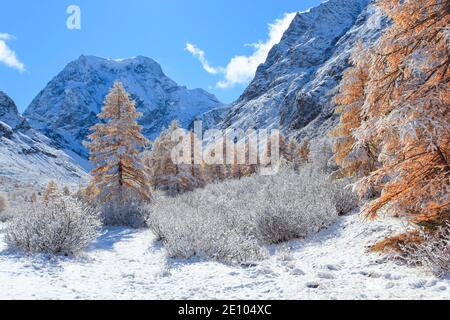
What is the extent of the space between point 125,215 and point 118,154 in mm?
5064

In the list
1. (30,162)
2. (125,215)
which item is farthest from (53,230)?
(30,162)

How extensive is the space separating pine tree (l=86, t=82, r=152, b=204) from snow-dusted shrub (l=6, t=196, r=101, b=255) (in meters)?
11.8

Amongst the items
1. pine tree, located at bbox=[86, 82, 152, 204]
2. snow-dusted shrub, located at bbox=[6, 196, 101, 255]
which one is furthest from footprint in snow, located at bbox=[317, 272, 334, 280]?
pine tree, located at bbox=[86, 82, 152, 204]

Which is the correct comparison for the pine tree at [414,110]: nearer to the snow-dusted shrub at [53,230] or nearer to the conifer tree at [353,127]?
the snow-dusted shrub at [53,230]

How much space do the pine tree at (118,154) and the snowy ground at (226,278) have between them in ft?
40.4

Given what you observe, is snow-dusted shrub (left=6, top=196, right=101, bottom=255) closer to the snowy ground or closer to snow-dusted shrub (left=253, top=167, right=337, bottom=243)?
the snowy ground

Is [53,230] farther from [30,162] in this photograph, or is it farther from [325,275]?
[30,162]

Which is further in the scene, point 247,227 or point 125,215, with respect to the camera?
point 125,215

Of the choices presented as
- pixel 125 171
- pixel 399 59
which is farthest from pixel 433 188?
pixel 125 171

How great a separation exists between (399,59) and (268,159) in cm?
4809

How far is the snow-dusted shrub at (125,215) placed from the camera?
16.8m

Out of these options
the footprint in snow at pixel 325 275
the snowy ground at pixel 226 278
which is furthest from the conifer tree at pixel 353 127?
the footprint in snow at pixel 325 275

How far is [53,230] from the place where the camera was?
26.4 feet
